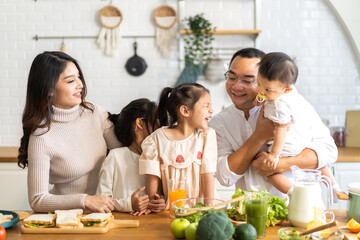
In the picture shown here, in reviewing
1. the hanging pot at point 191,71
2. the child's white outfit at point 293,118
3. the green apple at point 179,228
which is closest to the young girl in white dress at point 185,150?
the child's white outfit at point 293,118

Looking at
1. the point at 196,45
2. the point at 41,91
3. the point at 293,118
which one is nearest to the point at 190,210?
the point at 293,118

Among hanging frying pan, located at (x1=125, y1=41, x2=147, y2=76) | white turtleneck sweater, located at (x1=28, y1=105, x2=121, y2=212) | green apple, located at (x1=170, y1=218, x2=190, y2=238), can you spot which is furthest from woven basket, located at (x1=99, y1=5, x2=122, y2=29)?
green apple, located at (x1=170, y1=218, x2=190, y2=238)

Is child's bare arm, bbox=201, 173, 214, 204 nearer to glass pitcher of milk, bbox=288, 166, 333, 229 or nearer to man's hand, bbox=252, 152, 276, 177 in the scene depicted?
man's hand, bbox=252, 152, 276, 177

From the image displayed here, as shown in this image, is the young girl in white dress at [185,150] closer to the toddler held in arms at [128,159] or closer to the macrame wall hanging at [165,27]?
the toddler held in arms at [128,159]

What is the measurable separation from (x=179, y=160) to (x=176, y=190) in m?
0.20

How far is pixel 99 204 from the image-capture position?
205 centimetres

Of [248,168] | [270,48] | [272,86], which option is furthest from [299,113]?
[270,48]

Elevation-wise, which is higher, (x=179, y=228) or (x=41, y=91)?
(x=41, y=91)

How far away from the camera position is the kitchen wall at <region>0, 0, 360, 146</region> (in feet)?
14.5

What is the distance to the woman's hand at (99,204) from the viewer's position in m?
2.04

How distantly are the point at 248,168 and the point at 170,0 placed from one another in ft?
8.41

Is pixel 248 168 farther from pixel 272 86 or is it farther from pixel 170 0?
pixel 170 0

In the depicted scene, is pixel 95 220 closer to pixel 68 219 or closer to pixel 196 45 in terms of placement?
pixel 68 219

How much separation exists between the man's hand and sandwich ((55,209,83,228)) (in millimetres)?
946
